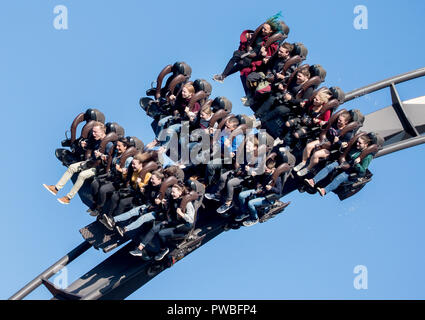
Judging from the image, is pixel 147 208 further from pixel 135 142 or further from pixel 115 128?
pixel 115 128

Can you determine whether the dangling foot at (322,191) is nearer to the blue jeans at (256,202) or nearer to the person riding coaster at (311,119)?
the person riding coaster at (311,119)

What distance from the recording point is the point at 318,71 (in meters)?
18.2

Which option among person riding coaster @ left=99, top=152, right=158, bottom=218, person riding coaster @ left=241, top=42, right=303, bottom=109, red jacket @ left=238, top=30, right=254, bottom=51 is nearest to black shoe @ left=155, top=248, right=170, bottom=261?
person riding coaster @ left=99, top=152, right=158, bottom=218

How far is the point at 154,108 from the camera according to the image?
18859 millimetres

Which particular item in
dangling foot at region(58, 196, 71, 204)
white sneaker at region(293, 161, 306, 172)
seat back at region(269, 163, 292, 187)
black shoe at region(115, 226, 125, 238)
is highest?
dangling foot at region(58, 196, 71, 204)

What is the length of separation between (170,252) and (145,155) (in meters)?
1.66

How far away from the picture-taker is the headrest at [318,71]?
18203mm

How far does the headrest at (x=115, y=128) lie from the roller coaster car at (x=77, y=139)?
26 cm

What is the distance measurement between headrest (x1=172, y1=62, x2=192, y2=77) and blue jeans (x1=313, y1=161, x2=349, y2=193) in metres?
2.91

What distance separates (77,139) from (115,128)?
0.80 meters

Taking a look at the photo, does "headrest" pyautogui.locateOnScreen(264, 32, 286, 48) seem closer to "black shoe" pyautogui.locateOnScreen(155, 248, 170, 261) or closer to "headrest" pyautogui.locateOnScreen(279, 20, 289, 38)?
"headrest" pyautogui.locateOnScreen(279, 20, 289, 38)

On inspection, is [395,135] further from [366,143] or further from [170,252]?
[170,252]

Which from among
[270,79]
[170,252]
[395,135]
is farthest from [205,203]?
[395,135]

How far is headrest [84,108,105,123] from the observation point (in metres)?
17.6
